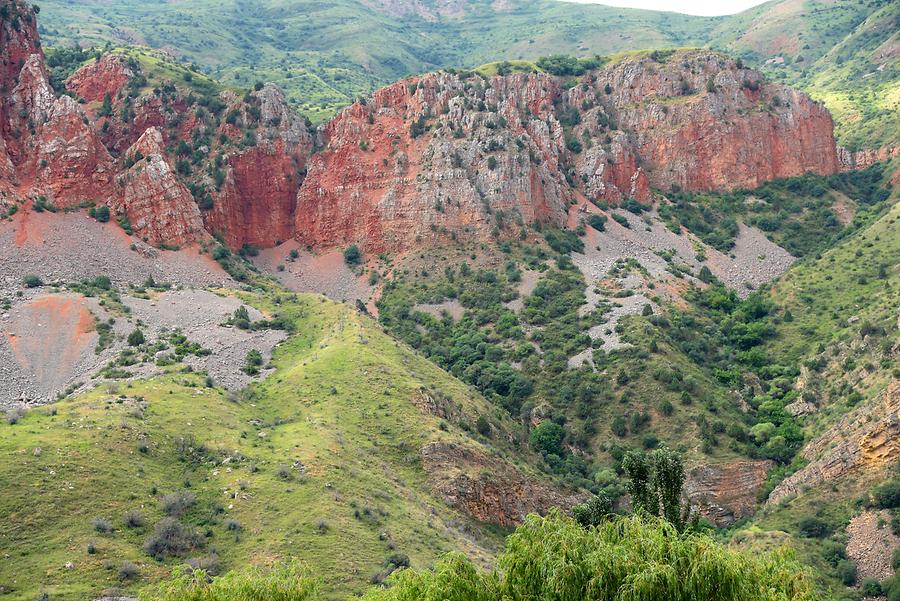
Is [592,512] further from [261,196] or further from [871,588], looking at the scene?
[261,196]

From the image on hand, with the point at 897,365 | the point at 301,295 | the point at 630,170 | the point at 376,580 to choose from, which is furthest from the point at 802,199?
the point at 376,580

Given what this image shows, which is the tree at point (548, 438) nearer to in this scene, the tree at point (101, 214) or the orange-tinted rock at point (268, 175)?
the orange-tinted rock at point (268, 175)

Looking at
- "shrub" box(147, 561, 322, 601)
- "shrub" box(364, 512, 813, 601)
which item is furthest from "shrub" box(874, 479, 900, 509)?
"shrub" box(147, 561, 322, 601)

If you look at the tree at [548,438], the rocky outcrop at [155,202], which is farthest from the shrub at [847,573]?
the rocky outcrop at [155,202]

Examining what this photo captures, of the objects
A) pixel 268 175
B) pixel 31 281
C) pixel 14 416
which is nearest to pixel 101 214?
pixel 31 281

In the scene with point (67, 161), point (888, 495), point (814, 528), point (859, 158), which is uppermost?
point (859, 158)

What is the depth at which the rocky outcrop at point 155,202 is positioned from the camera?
10981cm

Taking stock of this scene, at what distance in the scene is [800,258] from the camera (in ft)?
401

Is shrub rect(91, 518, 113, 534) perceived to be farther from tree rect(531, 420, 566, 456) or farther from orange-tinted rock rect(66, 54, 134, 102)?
orange-tinted rock rect(66, 54, 134, 102)

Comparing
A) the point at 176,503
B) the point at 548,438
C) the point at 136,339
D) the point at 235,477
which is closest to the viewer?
the point at 176,503

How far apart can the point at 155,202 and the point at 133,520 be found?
6653cm

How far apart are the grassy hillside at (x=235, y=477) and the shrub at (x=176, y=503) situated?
0.16 m

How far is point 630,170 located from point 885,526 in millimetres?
79261

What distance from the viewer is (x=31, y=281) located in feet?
306
